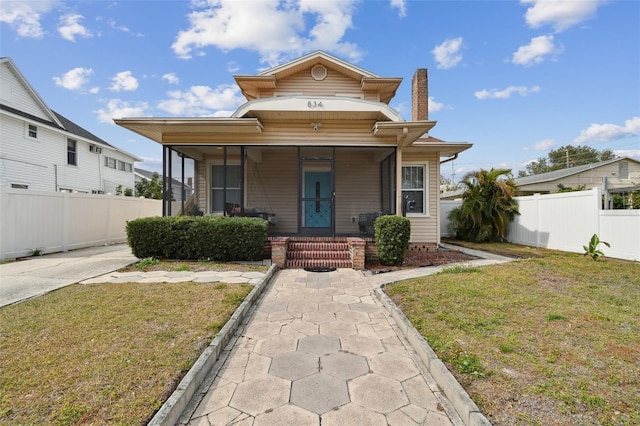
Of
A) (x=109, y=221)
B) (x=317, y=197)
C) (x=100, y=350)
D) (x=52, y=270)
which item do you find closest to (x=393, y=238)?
(x=317, y=197)

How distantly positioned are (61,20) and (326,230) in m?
10.7

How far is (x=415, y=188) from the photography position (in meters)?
10.3

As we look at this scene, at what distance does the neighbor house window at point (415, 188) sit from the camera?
33.4 ft

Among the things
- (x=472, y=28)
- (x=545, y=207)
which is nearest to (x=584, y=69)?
(x=472, y=28)

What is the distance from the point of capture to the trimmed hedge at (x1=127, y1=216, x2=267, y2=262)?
7230 mm

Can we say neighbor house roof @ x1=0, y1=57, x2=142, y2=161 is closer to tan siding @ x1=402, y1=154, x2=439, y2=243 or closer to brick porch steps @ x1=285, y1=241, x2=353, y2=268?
brick porch steps @ x1=285, y1=241, x2=353, y2=268

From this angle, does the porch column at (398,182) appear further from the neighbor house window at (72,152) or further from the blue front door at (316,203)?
the neighbor house window at (72,152)

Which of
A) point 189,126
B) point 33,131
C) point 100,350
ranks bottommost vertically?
point 100,350

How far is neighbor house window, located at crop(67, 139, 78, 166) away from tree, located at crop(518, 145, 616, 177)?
5371 centimetres

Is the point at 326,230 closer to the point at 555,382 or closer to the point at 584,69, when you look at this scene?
the point at 555,382

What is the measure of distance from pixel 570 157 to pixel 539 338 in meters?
52.7

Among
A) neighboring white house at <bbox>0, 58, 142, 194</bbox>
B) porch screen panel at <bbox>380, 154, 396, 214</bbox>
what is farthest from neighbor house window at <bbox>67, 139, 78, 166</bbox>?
porch screen panel at <bbox>380, 154, 396, 214</bbox>

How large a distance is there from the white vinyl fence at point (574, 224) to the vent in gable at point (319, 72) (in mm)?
8629

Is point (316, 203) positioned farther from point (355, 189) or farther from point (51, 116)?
point (51, 116)
